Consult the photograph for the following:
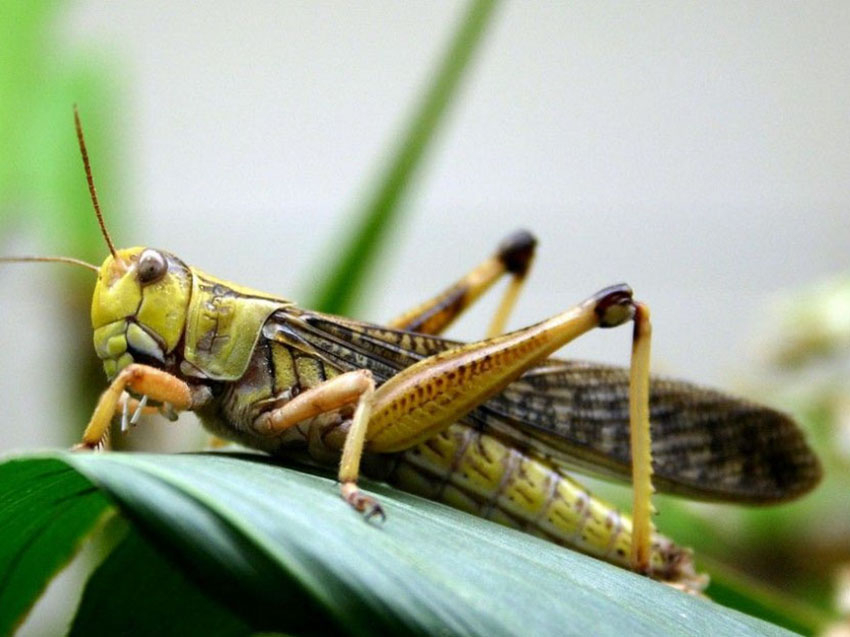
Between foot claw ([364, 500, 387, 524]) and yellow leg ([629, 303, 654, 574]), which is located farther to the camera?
yellow leg ([629, 303, 654, 574])

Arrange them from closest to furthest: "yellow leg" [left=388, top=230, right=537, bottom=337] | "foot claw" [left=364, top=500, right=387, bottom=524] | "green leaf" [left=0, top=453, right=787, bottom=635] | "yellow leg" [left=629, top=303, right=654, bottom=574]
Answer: "green leaf" [left=0, top=453, right=787, bottom=635] < "foot claw" [left=364, top=500, right=387, bottom=524] < "yellow leg" [left=629, top=303, right=654, bottom=574] < "yellow leg" [left=388, top=230, right=537, bottom=337]

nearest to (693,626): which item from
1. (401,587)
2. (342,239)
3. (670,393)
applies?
(401,587)

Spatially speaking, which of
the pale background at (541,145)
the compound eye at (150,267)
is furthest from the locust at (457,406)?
the pale background at (541,145)

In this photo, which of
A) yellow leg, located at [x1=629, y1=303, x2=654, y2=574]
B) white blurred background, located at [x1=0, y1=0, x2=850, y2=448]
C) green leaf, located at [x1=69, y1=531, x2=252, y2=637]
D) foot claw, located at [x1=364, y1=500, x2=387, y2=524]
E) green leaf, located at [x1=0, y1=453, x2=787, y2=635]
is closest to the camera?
green leaf, located at [x1=0, y1=453, x2=787, y2=635]

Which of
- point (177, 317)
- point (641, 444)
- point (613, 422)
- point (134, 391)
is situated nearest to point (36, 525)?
point (134, 391)

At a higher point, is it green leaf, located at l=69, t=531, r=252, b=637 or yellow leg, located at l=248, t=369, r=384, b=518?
yellow leg, located at l=248, t=369, r=384, b=518

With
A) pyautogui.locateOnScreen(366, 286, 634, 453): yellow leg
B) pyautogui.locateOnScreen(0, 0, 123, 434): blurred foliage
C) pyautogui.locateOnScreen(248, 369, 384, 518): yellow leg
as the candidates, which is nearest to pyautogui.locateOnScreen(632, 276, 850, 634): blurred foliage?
pyautogui.locateOnScreen(366, 286, 634, 453): yellow leg

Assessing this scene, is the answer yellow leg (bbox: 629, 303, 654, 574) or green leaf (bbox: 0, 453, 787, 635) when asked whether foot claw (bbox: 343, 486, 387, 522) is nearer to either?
green leaf (bbox: 0, 453, 787, 635)
